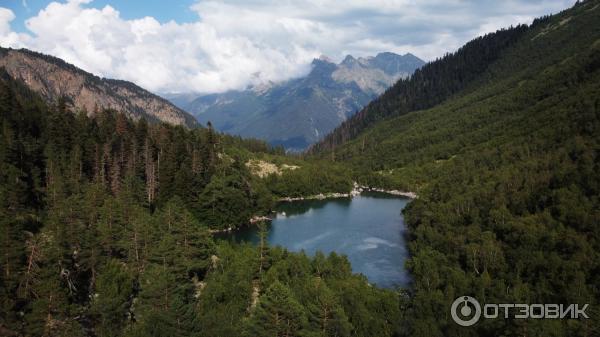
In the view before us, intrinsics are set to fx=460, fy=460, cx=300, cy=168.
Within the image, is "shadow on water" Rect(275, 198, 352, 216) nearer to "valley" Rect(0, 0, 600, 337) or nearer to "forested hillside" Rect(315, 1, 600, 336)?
"valley" Rect(0, 0, 600, 337)

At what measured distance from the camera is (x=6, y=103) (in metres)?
105

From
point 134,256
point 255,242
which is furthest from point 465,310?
point 255,242

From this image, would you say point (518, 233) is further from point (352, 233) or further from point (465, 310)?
point (352, 233)

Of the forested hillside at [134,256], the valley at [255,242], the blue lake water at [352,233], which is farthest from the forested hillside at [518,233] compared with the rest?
the forested hillside at [134,256]

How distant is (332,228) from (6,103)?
87469 mm

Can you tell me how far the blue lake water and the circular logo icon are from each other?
26.0m

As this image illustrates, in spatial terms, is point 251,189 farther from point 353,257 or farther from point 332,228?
point 353,257

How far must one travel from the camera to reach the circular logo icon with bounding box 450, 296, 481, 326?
52.2m

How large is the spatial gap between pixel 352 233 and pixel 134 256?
2722 inches

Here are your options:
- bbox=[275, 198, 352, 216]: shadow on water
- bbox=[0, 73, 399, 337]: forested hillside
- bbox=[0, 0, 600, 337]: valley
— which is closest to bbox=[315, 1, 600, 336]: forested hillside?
bbox=[0, 0, 600, 337]: valley

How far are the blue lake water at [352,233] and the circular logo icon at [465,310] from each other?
26008mm

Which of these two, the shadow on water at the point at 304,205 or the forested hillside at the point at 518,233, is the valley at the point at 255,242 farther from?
the shadow on water at the point at 304,205

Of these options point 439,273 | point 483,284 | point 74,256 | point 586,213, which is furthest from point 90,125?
point 586,213

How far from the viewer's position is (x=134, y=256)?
224 ft
